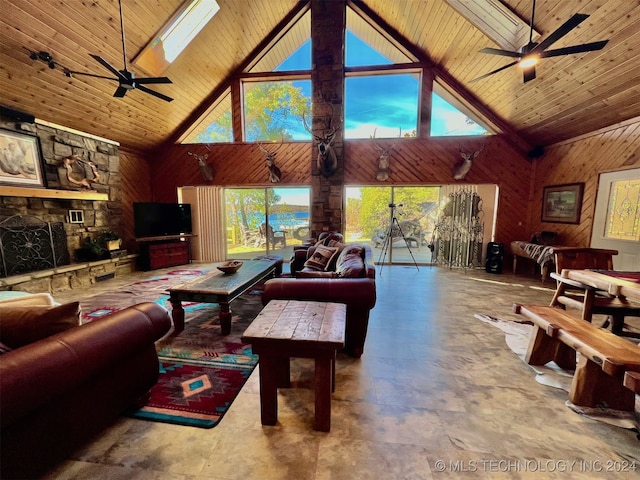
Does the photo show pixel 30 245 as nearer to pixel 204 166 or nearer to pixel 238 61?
pixel 204 166

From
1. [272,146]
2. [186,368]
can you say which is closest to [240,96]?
[272,146]

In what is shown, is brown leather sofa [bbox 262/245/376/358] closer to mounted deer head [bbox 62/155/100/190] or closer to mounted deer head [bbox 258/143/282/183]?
mounted deer head [bbox 258/143/282/183]

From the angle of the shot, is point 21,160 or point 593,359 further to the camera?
point 21,160

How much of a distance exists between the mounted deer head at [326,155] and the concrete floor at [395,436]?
443cm

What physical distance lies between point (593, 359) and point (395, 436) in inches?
51.0

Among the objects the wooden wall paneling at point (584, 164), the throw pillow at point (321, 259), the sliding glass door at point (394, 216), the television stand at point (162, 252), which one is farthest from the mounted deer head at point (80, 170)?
the wooden wall paneling at point (584, 164)

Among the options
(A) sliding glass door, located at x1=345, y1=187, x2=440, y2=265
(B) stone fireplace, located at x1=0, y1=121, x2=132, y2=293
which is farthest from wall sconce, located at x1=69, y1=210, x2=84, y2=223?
(A) sliding glass door, located at x1=345, y1=187, x2=440, y2=265

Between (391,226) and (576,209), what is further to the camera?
(391,226)

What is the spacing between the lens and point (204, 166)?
20.6 ft

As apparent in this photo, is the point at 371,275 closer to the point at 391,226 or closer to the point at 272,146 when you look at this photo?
the point at 391,226

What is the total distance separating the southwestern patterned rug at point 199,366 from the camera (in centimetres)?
172

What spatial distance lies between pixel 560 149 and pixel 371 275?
5.71 m

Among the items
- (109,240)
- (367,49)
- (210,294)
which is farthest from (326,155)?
(109,240)

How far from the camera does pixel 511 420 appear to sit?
65.6 inches
